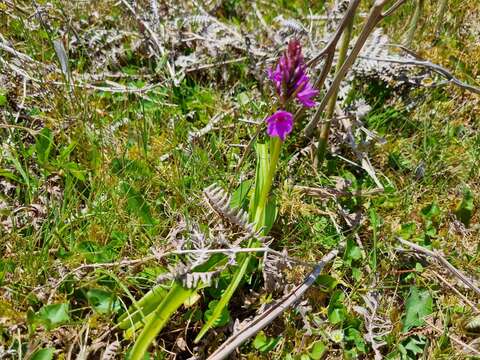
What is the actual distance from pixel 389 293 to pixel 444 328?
7.2 inches

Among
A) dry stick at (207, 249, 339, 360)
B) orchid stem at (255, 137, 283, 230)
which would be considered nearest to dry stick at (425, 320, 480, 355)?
dry stick at (207, 249, 339, 360)

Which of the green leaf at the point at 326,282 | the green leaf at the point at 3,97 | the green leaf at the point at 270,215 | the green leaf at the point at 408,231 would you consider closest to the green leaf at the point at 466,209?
the green leaf at the point at 408,231

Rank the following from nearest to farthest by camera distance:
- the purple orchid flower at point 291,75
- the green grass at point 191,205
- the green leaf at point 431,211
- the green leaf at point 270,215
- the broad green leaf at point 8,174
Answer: the purple orchid flower at point 291,75
the green grass at point 191,205
the green leaf at point 270,215
the broad green leaf at point 8,174
the green leaf at point 431,211

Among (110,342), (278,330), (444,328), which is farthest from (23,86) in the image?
(444,328)

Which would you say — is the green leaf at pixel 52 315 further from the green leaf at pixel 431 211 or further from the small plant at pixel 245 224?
the green leaf at pixel 431 211

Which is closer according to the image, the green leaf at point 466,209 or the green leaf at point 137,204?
the green leaf at point 137,204

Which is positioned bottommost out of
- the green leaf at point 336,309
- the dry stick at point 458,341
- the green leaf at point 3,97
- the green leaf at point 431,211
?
the dry stick at point 458,341

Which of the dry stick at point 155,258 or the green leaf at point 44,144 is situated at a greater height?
the green leaf at point 44,144

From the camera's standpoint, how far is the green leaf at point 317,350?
1.47 meters

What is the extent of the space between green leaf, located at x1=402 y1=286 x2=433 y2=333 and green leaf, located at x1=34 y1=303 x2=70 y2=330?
38.4 inches

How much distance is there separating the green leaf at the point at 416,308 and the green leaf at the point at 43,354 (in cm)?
100

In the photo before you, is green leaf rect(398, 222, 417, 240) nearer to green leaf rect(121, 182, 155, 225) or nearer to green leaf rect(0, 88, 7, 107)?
green leaf rect(121, 182, 155, 225)

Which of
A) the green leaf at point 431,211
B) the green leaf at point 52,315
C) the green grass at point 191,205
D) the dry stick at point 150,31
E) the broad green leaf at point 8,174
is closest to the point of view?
the green leaf at point 52,315

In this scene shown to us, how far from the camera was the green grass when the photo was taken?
4.88ft
